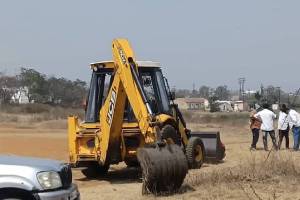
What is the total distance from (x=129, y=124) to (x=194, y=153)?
2149mm

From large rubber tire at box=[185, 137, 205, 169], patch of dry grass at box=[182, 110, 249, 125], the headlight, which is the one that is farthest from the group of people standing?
patch of dry grass at box=[182, 110, 249, 125]

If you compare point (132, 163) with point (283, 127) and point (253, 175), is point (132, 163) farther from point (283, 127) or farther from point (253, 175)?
point (283, 127)

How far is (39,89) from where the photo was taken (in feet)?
349

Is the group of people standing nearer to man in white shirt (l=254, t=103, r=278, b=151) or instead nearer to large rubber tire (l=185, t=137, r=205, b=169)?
man in white shirt (l=254, t=103, r=278, b=151)

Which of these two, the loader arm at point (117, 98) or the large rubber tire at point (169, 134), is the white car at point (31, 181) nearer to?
the large rubber tire at point (169, 134)

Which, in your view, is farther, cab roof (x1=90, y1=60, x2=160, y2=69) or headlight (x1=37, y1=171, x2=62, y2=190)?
cab roof (x1=90, y1=60, x2=160, y2=69)

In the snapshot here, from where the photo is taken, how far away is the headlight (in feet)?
25.9

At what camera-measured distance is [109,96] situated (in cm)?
1517

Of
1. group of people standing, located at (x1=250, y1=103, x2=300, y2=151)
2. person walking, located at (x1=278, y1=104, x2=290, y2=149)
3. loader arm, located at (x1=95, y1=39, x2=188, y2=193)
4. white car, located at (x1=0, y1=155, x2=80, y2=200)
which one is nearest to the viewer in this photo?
white car, located at (x1=0, y1=155, x2=80, y2=200)

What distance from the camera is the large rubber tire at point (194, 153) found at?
16.3m

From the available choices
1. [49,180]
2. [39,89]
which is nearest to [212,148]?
[49,180]

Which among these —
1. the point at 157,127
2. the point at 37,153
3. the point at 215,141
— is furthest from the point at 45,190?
the point at 37,153

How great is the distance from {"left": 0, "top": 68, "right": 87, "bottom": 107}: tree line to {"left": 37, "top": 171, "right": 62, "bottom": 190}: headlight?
9606cm

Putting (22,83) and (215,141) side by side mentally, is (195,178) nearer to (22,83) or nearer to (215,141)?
(215,141)
